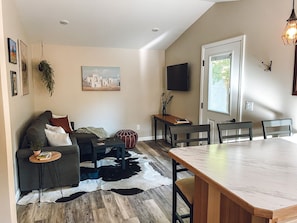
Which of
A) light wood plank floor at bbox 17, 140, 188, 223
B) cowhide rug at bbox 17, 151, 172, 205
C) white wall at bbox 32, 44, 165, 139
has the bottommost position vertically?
light wood plank floor at bbox 17, 140, 188, 223

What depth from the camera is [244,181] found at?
128cm

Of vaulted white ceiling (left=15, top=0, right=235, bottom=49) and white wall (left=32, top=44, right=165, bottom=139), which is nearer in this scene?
vaulted white ceiling (left=15, top=0, right=235, bottom=49)

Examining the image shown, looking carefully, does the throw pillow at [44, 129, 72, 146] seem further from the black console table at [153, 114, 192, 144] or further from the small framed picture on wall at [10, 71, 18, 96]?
the black console table at [153, 114, 192, 144]

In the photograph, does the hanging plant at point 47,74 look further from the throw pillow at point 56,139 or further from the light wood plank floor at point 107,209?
the light wood plank floor at point 107,209

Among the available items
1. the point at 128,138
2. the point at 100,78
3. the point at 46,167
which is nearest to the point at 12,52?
the point at 46,167

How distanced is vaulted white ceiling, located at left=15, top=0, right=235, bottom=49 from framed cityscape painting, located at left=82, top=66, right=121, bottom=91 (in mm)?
553

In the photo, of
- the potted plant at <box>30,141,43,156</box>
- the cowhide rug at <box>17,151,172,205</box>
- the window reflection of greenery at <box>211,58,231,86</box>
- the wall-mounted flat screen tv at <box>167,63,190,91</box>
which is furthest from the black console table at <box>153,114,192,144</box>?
the potted plant at <box>30,141,43,156</box>

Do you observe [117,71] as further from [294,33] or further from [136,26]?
[294,33]

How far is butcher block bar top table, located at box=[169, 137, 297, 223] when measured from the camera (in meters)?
1.06

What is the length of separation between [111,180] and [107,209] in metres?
0.78

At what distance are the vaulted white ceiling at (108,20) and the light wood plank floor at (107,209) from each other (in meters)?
2.84

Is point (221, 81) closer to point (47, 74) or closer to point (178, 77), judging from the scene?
point (178, 77)

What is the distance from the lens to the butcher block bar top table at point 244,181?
106 centimetres

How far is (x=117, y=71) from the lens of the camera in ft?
18.2
